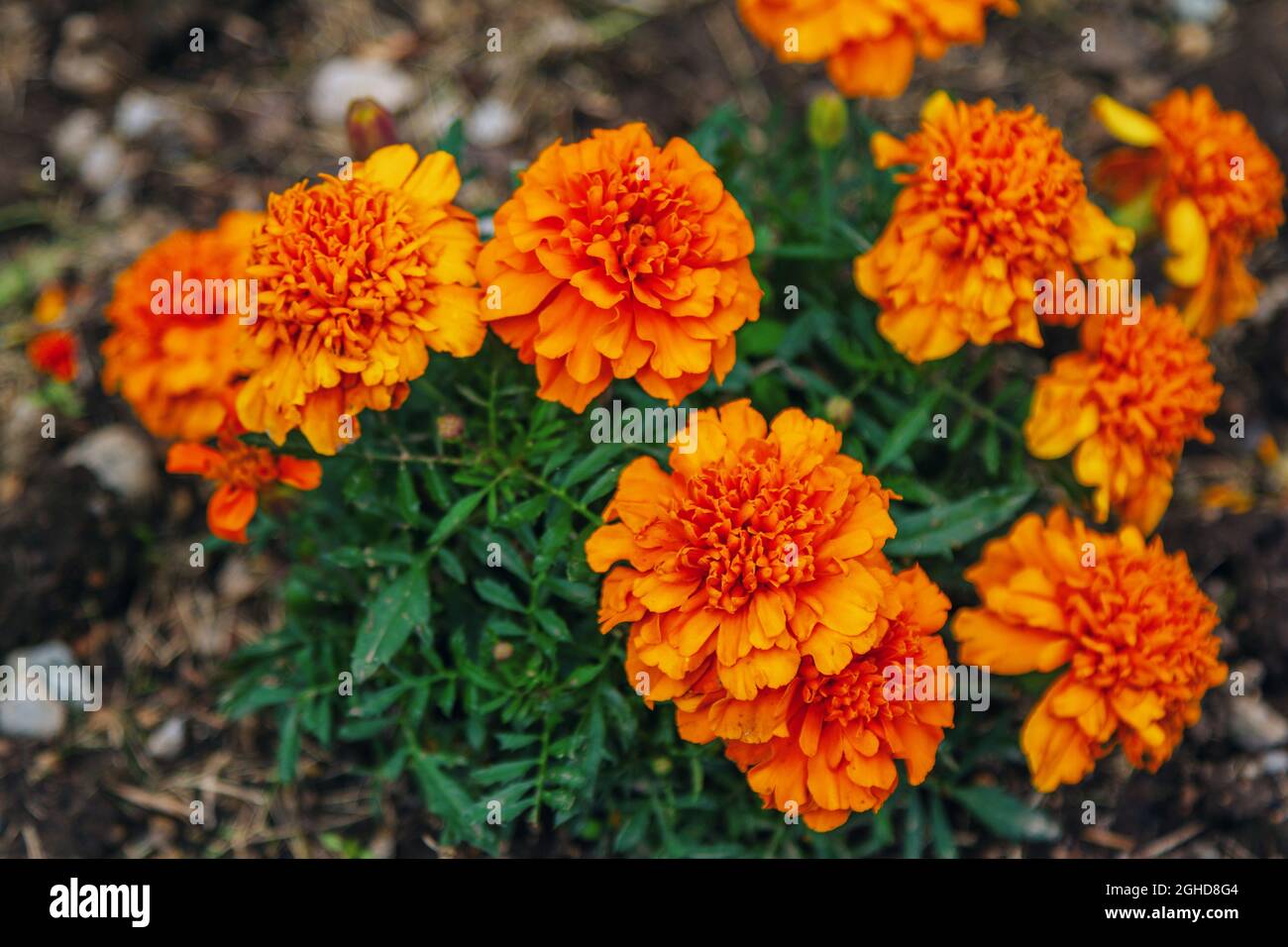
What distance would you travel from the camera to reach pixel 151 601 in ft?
10.6

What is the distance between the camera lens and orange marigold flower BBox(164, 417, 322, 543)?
8.17ft

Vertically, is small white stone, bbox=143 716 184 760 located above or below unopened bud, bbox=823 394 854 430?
below

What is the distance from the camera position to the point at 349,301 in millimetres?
2123

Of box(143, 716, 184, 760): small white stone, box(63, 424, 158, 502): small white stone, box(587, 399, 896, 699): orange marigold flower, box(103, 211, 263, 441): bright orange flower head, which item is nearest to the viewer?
box(587, 399, 896, 699): orange marigold flower

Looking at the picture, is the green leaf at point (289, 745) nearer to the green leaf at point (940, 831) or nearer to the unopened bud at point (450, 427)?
the unopened bud at point (450, 427)

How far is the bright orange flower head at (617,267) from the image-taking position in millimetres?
2115

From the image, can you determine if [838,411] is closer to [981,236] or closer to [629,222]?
[981,236]

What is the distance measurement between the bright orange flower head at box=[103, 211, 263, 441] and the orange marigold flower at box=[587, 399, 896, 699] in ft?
4.14

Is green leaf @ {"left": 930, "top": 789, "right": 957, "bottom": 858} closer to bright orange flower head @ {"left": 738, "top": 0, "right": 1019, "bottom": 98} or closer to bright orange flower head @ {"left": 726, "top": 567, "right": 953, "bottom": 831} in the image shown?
bright orange flower head @ {"left": 726, "top": 567, "right": 953, "bottom": 831}


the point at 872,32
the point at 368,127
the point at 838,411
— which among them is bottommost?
the point at 838,411

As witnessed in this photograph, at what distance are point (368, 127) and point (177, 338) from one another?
28.8 inches

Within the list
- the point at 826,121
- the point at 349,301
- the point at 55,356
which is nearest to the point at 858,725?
the point at 349,301

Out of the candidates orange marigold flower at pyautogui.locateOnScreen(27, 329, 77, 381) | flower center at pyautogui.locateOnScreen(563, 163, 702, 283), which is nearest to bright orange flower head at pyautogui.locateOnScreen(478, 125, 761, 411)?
flower center at pyautogui.locateOnScreen(563, 163, 702, 283)

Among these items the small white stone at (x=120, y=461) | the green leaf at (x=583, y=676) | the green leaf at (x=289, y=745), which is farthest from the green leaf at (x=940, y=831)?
the small white stone at (x=120, y=461)
